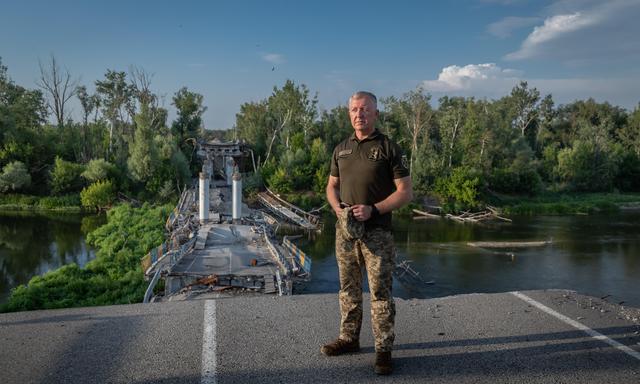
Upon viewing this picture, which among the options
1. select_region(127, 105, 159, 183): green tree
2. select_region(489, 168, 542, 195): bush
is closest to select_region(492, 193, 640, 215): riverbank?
select_region(489, 168, 542, 195): bush

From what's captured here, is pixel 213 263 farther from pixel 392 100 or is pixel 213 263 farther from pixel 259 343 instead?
pixel 392 100

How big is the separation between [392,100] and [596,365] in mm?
51755

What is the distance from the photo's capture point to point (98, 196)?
37.1 meters

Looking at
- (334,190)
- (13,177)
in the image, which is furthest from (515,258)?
(13,177)

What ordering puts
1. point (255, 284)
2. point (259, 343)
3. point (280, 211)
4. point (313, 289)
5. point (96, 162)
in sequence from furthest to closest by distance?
point (96, 162) → point (280, 211) → point (313, 289) → point (255, 284) → point (259, 343)

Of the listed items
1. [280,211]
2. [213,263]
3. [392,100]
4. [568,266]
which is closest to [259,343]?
[213,263]

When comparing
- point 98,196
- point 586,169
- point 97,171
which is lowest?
point 98,196

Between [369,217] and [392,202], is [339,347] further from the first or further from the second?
[392,202]

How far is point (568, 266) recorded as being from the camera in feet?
70.1

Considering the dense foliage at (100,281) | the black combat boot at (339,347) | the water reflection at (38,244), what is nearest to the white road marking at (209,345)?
the black combat boot at (339,347)

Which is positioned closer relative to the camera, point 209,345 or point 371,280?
point 371,280

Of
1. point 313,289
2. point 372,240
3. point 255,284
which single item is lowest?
point 313,289

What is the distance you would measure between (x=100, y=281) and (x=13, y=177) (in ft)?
95.2

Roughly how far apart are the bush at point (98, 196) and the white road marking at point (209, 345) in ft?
116
